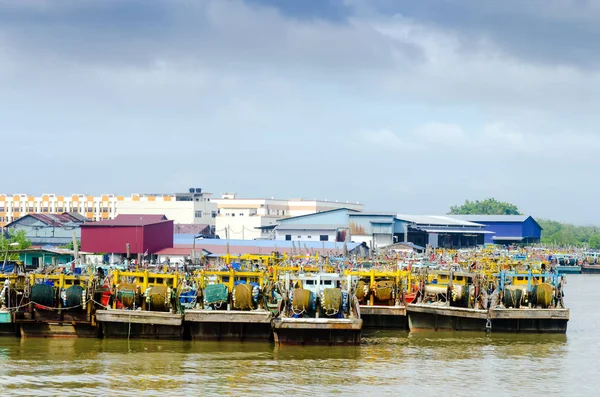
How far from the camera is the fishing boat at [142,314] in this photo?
3994 centimetres

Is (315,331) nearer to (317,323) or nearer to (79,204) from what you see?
(317,323)

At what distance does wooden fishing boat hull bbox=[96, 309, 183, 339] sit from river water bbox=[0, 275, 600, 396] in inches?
17.0

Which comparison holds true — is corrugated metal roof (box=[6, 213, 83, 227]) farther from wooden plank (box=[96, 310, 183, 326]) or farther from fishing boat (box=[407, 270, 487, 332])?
wooden plank (box=[96, 310, 183, 326])

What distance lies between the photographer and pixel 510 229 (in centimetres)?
16875

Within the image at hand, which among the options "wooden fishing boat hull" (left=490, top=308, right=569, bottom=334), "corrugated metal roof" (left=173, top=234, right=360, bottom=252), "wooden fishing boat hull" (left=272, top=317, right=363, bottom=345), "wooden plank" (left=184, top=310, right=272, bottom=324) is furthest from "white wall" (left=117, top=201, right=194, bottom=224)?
"wooden fishing boat hull" (left=272, top=317, right=363, bottom=345)

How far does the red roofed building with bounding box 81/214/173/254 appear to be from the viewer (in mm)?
96562

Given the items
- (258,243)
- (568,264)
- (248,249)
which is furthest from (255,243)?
(568,264)

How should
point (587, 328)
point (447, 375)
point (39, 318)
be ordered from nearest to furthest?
point (447, 375) < point (39, 318) < point (587, 328)

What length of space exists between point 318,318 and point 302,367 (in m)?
3.35

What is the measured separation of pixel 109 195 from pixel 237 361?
145703mm

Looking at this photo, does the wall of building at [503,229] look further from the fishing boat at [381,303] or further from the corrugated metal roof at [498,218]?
the fishing boat at [381,303]

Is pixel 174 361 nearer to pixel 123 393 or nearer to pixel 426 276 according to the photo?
pixel 123 393

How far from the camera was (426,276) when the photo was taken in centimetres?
5322

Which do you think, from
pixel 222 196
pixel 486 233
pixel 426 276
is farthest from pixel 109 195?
pixel 426 276
